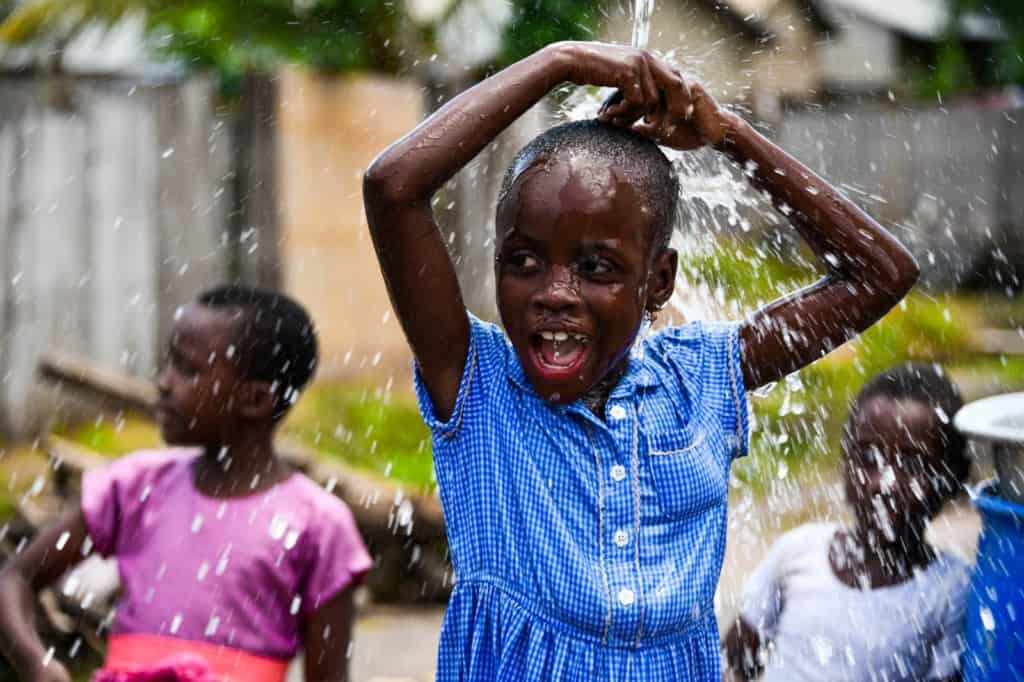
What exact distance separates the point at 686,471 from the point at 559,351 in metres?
0.29

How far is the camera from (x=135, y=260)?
265 inches

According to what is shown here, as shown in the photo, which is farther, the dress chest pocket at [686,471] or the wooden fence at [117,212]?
the wooden fence at [117,212]

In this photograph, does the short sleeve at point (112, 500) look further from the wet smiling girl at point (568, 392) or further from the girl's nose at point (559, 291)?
the girl's nose at point (559, 291)

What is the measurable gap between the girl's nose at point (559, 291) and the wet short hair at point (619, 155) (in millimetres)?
162

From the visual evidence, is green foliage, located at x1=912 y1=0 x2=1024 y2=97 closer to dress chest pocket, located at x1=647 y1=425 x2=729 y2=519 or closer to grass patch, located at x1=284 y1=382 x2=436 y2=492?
grass patch, located at x1=284 y1=382 x2=436 y2=492

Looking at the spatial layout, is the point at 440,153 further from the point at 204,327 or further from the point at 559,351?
the point at 204,327

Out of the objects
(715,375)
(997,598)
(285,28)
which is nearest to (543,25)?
(285,28)

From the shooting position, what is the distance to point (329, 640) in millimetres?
2641

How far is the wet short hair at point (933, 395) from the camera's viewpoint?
2.80 metres

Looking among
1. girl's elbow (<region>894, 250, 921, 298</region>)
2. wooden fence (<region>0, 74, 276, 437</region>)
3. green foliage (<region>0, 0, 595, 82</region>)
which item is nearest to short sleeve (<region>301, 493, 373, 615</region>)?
girl's elbow (<region>894, 250, 921, 298</region>)

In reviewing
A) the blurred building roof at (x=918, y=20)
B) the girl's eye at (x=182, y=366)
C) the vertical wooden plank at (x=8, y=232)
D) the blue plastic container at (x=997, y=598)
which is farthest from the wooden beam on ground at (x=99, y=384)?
Result: the blurred building roof at (x=918, y=20)

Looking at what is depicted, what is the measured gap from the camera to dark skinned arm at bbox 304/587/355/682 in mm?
2617

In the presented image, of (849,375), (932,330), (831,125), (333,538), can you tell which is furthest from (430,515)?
(831,125)

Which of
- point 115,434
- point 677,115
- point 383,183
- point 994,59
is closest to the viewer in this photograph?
point 383,183
